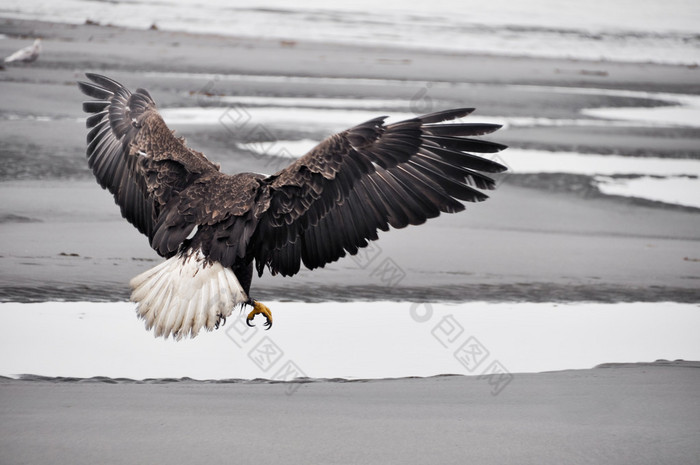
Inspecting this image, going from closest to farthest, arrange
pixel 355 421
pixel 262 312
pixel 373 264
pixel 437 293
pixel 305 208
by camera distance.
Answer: pixel 355 421 → pixel 305 208 → pixel 262 312 → pixel 437 293 → pixel 373 264

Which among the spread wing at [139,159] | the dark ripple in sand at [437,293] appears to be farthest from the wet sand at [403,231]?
the spread wing at [139,159]

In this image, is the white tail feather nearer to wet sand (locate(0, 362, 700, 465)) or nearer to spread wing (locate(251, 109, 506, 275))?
wet sand (locate(0, 362, 700, 465))

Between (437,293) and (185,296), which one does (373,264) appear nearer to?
(437,293)

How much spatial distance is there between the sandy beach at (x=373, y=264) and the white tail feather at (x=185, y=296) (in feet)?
0.82

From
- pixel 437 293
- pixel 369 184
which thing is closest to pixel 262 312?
pixel 369 184

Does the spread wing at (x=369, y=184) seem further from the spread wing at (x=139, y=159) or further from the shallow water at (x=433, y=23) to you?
the shallow water at (x=433, y=23)

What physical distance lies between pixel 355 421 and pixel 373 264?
239 cm

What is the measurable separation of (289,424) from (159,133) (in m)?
1.88

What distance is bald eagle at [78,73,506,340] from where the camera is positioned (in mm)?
4109

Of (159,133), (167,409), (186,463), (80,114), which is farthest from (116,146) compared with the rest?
(80,114)

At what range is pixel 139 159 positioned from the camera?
4812 millimetres

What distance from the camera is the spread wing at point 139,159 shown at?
4.68 metres

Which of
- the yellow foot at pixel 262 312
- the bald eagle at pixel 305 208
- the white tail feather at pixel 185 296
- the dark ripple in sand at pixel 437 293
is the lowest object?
the dark ripple in sand at pixel 437 293

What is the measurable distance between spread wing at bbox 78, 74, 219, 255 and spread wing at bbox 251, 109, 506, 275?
0.51m
